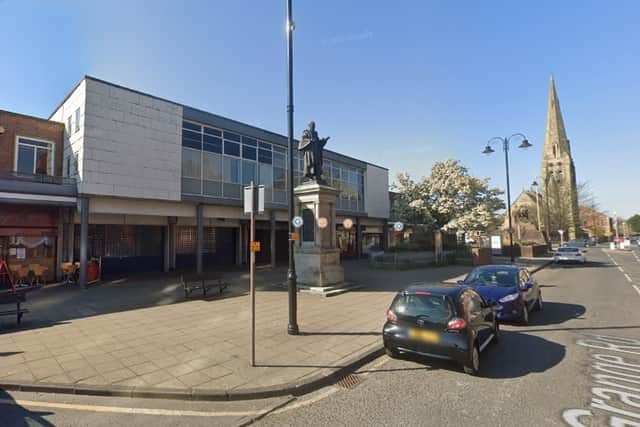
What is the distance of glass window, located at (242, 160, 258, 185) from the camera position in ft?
65.2

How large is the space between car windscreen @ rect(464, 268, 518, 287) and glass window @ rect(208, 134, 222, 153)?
15.2 m

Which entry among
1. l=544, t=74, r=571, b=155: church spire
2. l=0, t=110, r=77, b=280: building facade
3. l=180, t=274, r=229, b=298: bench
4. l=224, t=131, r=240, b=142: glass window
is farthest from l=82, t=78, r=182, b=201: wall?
l=544, t=74, r=571, b=155: church spire

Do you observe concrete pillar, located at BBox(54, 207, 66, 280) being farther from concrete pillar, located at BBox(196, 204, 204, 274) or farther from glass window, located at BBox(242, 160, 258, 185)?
glass window, located at BBox(242, 160, 258, 185)

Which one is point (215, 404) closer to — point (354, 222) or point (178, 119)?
point (178, 119)

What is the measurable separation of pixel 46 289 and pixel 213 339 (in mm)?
11431

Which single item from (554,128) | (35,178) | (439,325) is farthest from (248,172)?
(554,128)

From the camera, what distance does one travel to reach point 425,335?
4.99 m

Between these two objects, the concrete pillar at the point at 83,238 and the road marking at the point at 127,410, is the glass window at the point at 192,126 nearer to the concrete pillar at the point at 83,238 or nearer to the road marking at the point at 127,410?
the concrete pillar at the point at 83,238

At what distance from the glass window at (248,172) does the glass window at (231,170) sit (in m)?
0.42

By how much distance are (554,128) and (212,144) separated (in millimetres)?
81945

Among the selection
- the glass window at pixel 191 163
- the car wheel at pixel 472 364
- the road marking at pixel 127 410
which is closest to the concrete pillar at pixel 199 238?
the glass window at pixel 191 163

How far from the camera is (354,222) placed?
96.3 ft

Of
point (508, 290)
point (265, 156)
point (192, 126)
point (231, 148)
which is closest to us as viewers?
point (508, 290)

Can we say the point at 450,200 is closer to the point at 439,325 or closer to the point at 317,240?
the point at 317,240
